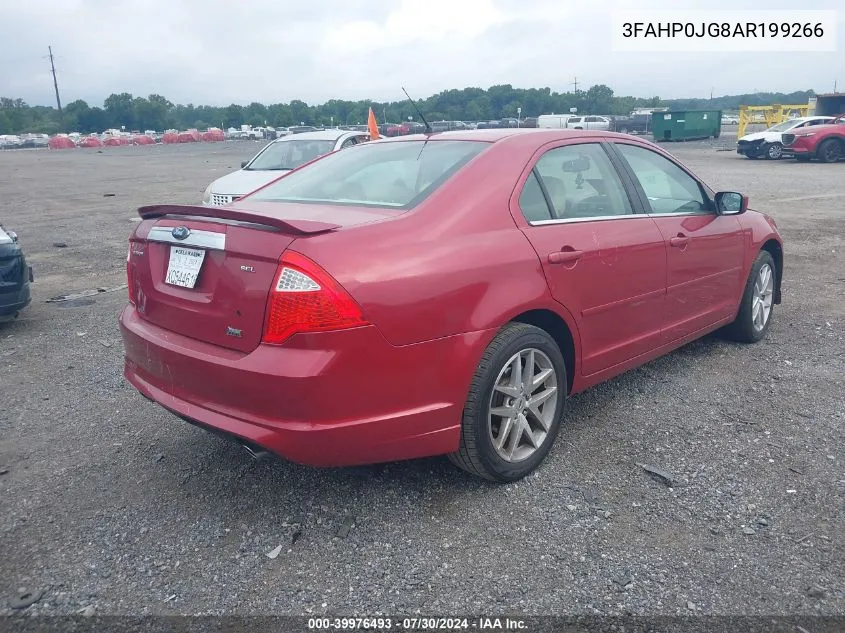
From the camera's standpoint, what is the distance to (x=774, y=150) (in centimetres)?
2448

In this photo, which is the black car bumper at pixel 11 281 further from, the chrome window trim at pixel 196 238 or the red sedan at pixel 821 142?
the red sedan at pixel 821 142

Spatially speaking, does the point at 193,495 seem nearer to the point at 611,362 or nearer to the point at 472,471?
the point at 472,471

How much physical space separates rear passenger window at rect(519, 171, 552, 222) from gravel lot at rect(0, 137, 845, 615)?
48.0 inches

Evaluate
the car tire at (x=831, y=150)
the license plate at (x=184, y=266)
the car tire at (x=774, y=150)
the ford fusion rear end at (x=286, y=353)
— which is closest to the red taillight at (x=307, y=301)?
the ford fusion rear end at (x=286, y=353)

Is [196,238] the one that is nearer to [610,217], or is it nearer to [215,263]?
[215,263]

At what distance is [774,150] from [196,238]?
2562 cm

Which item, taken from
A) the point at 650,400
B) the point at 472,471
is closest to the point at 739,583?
the point at 472,471

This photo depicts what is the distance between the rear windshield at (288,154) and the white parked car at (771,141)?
18.6 m

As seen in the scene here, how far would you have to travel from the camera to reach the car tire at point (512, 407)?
313 cm

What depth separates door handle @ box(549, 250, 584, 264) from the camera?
3.41 metres

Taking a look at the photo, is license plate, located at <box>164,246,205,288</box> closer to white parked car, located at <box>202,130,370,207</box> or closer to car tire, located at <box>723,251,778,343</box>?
car tire, located at <box>723,251,778,343</box>

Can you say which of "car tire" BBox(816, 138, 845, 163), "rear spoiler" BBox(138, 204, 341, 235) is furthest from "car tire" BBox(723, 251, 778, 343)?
"car tire" BBox(816, 138, 845, 163)

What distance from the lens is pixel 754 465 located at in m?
3.52

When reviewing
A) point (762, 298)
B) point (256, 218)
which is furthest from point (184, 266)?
point (762, 298)
